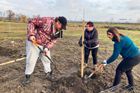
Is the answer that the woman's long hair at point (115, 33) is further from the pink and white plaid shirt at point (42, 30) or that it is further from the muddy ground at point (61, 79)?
the muddy ground at point (61, 79)

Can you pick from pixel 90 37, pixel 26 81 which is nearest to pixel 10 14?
pixel 90 37

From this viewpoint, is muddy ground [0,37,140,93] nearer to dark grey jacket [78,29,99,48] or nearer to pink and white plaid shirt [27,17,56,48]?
dark grey jacket [78,29,99,48]

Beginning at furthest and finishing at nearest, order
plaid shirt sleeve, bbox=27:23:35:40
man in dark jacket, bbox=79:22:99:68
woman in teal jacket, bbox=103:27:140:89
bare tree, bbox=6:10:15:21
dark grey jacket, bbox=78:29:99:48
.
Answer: bare tree, bbox=6:10:15:21
dark grey jacket, bbox=78:29:99:48
man in dark jacket, bbox=79:22:99:68
woman in teal jacket, bbox=103:27:140:89
plaid shirt sleeve, bbox=27:23:35:40

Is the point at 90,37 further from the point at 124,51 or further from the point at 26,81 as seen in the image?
the point at 26,81

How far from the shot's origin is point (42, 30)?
24.7ft

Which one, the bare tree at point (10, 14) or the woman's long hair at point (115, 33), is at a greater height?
the woman's long hair at point (115, 33)

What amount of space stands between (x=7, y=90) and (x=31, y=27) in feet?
5.72

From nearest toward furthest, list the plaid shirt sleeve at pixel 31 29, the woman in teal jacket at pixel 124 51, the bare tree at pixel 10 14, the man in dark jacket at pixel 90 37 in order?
1. the plaid shirt sleeve at pixel 31 29
2. the woman in teal jacket at pixel 124 51
3. the man in dark jacket at pixel 90 37
4. the bare tree at pixel 10 14

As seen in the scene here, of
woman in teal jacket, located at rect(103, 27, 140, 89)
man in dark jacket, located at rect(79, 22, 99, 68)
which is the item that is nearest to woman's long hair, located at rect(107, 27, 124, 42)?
woman in teal jacket, located at rect(103, 27, 140, 89)

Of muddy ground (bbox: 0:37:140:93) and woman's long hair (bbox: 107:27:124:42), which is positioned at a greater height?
woman's long hair (bbox: 107:27:124:42)

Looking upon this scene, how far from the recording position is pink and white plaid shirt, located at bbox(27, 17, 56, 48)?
7312mm

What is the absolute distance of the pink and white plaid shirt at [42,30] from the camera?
7312 mm

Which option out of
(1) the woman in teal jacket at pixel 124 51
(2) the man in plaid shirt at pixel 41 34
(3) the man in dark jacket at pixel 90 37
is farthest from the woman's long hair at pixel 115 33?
(3) the man in dark jacket at pixel 90 37

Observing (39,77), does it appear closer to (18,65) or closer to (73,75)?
(73,75)
